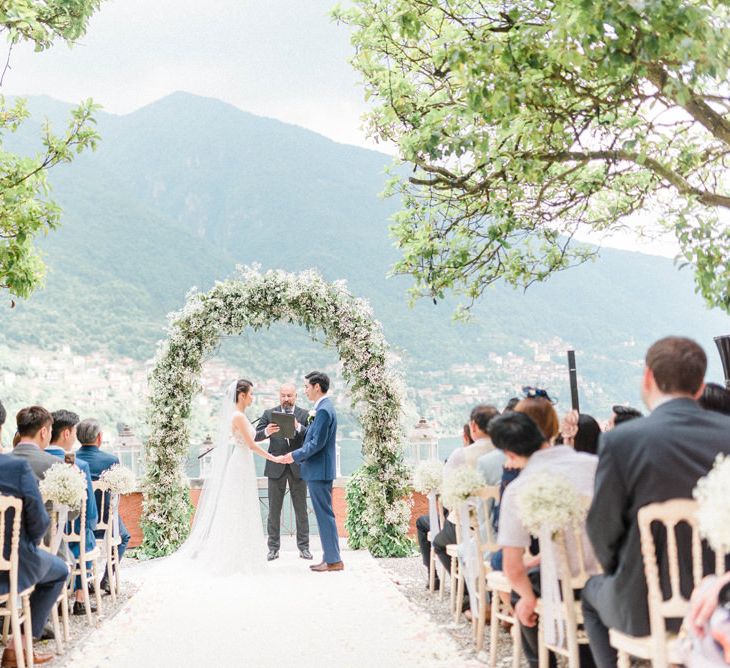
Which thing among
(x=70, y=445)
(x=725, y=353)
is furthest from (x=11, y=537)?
(x=725, y=353)

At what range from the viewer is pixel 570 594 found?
11.8 ft

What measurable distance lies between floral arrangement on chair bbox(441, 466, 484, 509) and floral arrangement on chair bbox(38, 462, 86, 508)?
7.07ft

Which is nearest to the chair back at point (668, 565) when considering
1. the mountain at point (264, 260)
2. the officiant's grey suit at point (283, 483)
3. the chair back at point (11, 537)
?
the chair back at point (11, 537)

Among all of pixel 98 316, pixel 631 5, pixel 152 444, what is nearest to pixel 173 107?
pixel 98 316

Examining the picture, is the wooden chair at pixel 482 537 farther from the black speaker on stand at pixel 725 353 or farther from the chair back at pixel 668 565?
the black speaker on stand at pixel 725 353

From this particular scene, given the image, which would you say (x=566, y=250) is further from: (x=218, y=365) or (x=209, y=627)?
(x=218, y=365)

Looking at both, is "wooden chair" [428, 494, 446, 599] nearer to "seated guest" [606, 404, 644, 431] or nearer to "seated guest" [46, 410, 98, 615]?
"seated guest" [606, 404, 644, 431]

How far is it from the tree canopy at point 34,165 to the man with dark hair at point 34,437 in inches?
99.3

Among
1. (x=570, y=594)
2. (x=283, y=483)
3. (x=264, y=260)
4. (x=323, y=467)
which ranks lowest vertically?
(x=570, y=594)

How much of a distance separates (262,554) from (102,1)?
17.5ft

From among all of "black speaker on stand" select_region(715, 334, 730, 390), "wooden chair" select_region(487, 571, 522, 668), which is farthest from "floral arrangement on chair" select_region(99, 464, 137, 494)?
"black speaker on stand" select_region(715, 334, 730, 390)

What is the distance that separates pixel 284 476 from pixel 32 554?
5331 mm

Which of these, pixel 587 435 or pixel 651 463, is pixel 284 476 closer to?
pixel 587 435

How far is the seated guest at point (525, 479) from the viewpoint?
3656 mm
